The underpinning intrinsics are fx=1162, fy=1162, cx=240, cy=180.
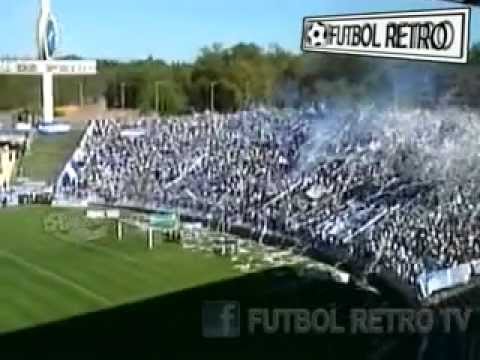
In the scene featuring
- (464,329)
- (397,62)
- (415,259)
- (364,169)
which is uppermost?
(397,62)

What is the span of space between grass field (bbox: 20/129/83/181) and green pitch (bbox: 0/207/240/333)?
0.13 metres

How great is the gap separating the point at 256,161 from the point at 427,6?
804 mm

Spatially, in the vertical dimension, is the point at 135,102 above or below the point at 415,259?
above

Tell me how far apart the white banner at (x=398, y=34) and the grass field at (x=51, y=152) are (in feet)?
2.93

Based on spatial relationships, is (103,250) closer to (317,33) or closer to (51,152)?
(51,152)

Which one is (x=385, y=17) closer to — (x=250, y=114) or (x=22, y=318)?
(x=250, y=114)

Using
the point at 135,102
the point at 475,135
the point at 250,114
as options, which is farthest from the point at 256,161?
the point at 475,135

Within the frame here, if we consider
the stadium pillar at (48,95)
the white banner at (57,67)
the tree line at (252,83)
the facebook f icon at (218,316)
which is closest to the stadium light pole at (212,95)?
the tree line at (252,83)

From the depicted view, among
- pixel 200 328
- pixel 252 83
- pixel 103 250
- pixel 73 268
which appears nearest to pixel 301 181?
pixel 252 83

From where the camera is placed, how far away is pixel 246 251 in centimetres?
412

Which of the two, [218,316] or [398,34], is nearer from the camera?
[398,34]

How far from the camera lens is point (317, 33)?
4.05 m

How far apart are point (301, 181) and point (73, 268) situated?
862 millimetres

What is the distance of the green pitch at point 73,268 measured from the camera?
4.07 meters
